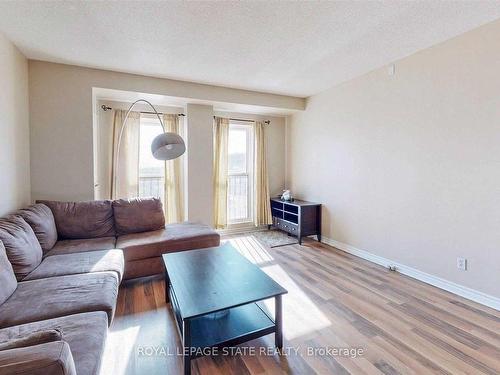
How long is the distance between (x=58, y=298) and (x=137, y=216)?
5.32 feet

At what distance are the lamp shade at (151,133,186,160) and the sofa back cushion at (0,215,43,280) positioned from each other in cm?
126

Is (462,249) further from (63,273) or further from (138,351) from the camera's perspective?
(63,273)

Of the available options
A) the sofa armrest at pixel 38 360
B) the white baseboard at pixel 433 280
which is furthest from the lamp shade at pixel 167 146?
the white baseboard at pixel 433 280

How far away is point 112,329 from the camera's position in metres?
2.07

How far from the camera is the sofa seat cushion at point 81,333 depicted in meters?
1.16

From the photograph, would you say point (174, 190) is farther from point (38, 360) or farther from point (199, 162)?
point (38, 360)

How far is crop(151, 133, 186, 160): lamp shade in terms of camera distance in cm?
263

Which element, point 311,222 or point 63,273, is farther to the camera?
point 311,222

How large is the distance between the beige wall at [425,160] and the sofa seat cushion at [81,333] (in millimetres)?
3115

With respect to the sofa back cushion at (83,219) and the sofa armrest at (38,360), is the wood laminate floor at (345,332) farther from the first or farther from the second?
the sofa armrest at (38,360)

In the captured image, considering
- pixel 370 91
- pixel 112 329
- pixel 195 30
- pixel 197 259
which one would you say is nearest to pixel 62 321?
pixel 112 329

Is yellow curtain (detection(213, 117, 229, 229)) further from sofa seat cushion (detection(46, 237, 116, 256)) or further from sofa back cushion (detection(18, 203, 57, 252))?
sofa back cushion (detection(18, 203, 57, 252))

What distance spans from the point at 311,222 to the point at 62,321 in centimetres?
357

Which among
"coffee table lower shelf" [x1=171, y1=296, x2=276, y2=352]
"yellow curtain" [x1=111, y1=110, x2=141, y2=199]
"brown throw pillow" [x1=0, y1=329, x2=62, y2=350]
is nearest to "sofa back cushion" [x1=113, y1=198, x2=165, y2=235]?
"yellow curtain" [x1=111, y1=110, x2=141, y2=199]
